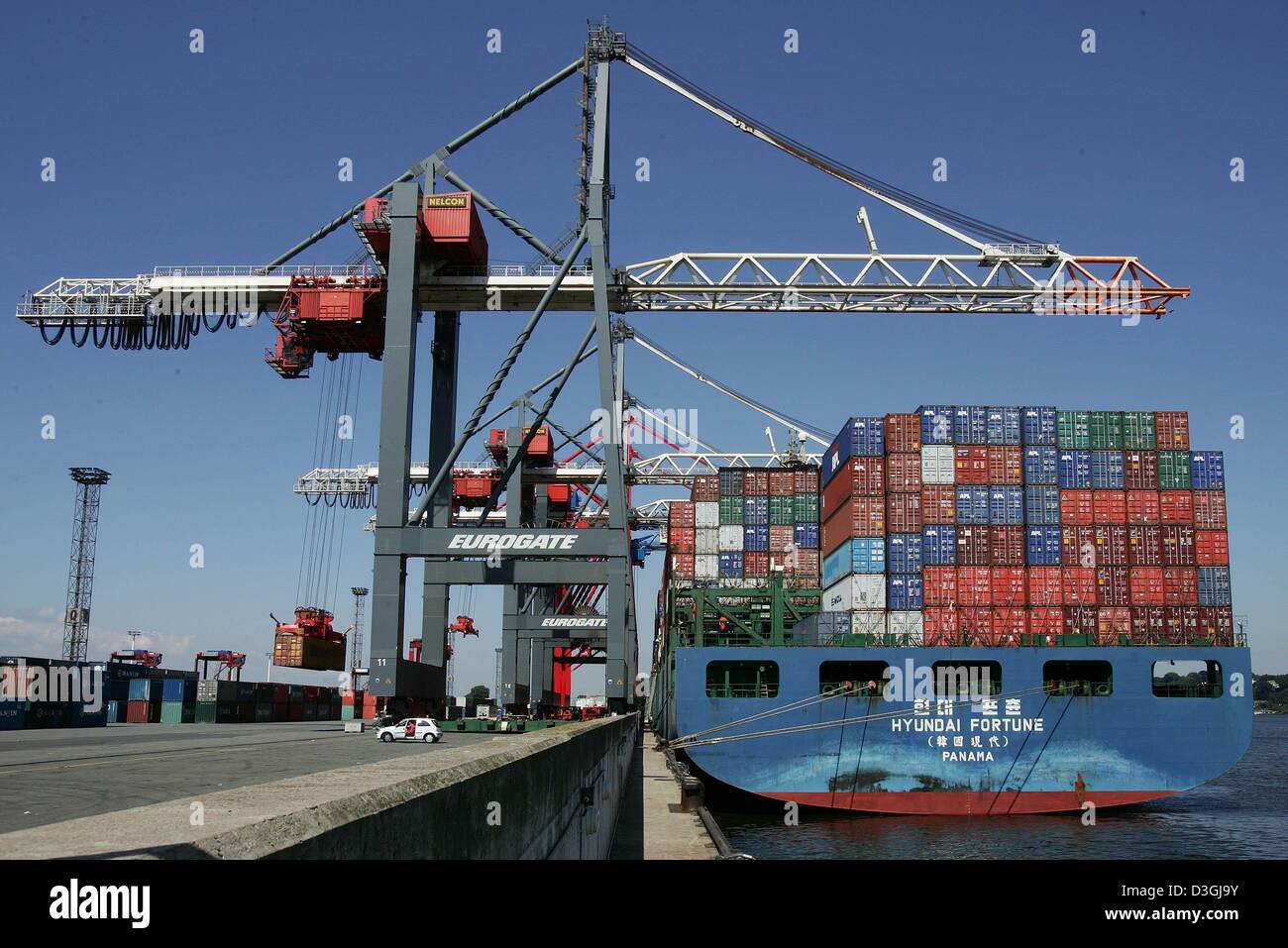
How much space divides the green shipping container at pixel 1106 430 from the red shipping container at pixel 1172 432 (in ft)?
4.34

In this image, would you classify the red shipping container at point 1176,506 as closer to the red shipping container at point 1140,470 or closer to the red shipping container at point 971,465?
the red shipping container at point 1140,470

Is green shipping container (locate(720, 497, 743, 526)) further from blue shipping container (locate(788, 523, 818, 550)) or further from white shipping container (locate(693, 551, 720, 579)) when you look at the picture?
blue shipping container (locate(788, 523, 818, 550))

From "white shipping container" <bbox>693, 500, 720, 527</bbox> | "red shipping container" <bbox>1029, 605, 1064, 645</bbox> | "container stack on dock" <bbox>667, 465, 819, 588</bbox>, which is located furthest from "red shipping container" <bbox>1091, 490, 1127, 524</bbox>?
"white shipping container" <bbox>693, 500, 720, 527</bbox>

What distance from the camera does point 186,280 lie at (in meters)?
Result: 37.0

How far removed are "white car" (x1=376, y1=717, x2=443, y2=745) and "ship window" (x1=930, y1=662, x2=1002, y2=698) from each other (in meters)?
15.9

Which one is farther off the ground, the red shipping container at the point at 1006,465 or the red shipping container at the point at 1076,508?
the red shipping container at the point at 1006,465

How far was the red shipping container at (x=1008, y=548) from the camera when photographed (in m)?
37.4

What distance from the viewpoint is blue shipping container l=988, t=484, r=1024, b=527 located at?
124ft

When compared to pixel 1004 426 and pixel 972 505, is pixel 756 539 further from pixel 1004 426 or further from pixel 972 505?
pixel 1004 426

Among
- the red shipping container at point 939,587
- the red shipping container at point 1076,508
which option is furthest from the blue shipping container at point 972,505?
the red shipping container at point 1076,508

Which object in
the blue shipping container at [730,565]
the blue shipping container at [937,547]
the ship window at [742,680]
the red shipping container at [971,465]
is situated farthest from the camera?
the blue shipping container at [730,565]
